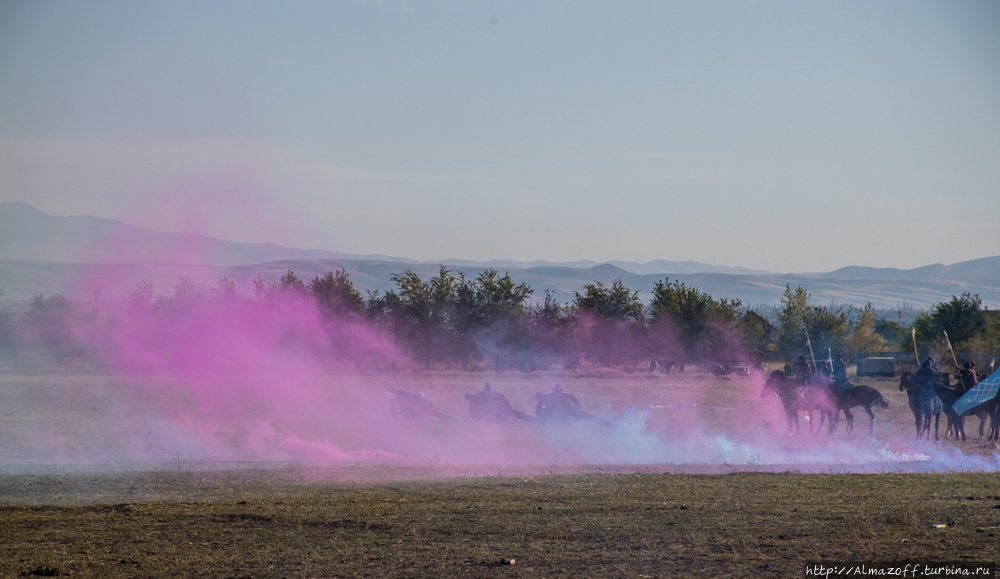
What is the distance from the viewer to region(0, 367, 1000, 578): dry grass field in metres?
8.80

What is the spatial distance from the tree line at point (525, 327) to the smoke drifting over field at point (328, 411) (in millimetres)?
1670

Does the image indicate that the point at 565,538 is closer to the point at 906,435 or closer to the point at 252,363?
the point at 906,435

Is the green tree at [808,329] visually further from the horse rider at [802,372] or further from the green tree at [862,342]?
the horse rider at [802,372]

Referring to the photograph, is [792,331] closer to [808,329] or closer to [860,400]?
[808,329]

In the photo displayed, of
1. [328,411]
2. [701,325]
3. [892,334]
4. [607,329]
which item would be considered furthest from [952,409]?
[892,334]

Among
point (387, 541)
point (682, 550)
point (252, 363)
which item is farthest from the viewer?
point (252, 363)

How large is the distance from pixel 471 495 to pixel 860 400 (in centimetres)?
1555

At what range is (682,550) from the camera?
9031 millimetres

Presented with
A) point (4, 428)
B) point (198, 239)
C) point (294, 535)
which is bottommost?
point (4, 428)

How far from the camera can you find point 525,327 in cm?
5384

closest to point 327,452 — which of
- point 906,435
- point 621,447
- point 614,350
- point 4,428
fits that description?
point 621,447

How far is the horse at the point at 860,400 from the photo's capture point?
23.7 meters

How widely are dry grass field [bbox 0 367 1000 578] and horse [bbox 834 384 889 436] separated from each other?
2.85 ft

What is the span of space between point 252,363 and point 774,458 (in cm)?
2563
